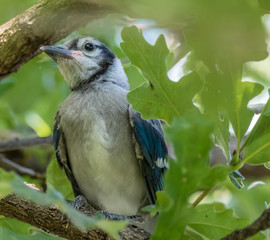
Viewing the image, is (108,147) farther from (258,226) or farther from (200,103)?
(258,226)

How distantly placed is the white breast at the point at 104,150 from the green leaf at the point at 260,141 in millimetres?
1351

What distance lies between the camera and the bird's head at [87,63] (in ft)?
11.3

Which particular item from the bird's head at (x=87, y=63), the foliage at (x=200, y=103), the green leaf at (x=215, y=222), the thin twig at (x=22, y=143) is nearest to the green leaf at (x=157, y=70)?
the foliage at (x=200, y=103)

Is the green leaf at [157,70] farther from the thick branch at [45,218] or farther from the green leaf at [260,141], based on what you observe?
the thick branch at [45,218]

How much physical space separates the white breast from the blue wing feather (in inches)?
2.7

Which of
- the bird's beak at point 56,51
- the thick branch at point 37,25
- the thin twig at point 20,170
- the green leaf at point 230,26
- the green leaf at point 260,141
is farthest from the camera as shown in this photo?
the thin twig at point 20,170

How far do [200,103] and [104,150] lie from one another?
3.47 ft

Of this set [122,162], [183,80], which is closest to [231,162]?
[183,80]

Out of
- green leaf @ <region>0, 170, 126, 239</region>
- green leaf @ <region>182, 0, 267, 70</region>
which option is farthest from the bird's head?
green leaf @ <region>182, 0, 267, 70</region>

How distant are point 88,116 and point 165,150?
57cm

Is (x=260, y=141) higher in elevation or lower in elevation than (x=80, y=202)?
higher

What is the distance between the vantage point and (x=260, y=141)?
1729 mm

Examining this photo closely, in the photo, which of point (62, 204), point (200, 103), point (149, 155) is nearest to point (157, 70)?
point (200, 103)

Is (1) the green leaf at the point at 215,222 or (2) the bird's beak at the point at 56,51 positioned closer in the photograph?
(1) the green leaf at the point at 215,222
